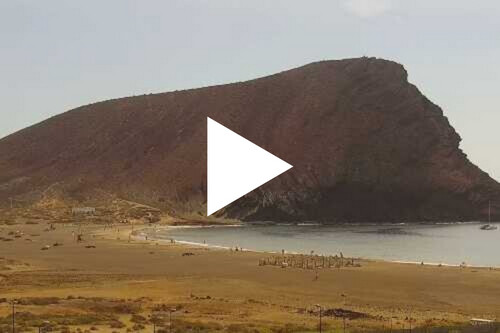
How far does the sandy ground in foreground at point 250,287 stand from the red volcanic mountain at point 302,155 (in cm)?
9332

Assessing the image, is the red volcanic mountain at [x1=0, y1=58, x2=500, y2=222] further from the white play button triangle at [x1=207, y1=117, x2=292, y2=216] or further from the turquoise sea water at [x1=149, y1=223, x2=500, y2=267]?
the turquoise sea water at [x1=149, y1=223, x2=500, y2=267]

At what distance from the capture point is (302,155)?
17088 centimetres

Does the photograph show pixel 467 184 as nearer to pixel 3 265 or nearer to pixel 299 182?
pixel 299 182

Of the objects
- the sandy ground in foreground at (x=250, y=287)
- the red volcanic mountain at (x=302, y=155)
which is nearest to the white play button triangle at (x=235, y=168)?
the red volcanic mountain at (x=302, y=155)

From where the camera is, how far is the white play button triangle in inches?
3312

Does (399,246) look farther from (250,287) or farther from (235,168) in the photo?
(250,287)

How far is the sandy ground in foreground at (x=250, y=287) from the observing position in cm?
3200

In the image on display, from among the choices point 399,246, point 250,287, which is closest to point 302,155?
point 399,246

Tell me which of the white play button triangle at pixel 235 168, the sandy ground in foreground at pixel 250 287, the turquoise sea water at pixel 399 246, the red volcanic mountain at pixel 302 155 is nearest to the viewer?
the sandy ground in foreground at pixel 250 287

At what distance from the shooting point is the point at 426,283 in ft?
150

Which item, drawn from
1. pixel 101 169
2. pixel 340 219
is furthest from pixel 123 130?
pixel 340 219

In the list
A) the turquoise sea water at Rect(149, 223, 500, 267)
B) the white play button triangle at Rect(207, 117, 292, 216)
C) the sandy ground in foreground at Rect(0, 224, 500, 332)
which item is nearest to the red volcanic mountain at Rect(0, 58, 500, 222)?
the white play button triangle at Rect(207, 117, 292, 216)

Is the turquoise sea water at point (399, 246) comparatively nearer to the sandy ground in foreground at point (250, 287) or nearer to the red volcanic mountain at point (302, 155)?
the sandy ground in foreground at point (250, 287)

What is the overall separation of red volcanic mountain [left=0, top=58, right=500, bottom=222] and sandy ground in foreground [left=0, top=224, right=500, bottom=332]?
9332 cm
